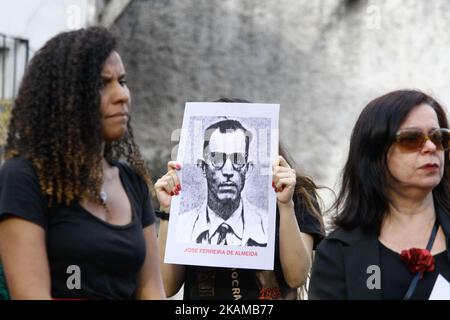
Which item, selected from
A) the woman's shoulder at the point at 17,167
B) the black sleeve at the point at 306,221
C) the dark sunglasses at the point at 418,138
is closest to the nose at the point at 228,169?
the black sleeve at the point at 306,221

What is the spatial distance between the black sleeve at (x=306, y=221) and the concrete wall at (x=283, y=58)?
8056 millimetres

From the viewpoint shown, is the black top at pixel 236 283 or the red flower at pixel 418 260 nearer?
the red flower at pixel 418 260

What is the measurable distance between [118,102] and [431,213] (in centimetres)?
112

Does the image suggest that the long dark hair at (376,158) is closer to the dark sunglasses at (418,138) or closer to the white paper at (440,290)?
the dark sunglasses at (418,138)

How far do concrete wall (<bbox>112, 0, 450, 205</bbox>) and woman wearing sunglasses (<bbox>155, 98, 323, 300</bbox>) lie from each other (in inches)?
322

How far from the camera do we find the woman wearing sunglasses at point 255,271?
356 cm

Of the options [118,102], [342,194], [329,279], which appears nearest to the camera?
[118,102]

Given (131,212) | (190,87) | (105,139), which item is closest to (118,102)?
(105,139)

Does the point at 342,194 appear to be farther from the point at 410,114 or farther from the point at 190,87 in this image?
the point at 190,87

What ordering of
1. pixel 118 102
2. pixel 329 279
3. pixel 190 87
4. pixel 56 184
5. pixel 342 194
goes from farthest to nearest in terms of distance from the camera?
pixel 190 87, pixel 342 194, pixel 329 279, pixel 118 102, pixel 56 184

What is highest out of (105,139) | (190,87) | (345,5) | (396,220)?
(345,5)

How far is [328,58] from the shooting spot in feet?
39.6

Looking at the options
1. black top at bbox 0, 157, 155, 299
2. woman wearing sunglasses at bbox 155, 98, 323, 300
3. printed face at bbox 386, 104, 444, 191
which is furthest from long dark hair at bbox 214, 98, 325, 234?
black top at bbox 0, 157, 155, 299

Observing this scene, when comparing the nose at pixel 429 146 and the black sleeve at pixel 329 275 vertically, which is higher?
the nose at pixel 429 146
